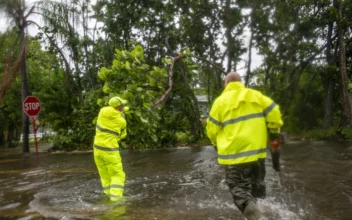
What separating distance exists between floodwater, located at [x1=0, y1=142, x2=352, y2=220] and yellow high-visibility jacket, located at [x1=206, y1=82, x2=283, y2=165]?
1.01 m

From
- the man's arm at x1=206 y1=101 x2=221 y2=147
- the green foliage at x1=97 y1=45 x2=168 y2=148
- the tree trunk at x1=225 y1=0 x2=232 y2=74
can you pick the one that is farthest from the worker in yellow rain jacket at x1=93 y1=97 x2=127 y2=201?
the tree trunk at x1=225 y1=0 x2=232 y2=74

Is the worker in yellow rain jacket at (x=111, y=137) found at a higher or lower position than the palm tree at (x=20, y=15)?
lower

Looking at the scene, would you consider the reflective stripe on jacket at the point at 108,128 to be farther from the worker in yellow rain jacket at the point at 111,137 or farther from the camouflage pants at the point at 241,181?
the camouflage pants at the point at 241,181

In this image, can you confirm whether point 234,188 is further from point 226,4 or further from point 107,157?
point 226,4

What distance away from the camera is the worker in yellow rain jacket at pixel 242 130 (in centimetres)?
449

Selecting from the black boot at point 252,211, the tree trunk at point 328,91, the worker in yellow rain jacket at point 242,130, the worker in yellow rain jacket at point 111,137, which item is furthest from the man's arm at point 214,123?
the tree trunk at point 328,91

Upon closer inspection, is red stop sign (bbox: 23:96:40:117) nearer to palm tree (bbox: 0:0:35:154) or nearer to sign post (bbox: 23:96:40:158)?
sign post (bbox: 23:96:40:158)

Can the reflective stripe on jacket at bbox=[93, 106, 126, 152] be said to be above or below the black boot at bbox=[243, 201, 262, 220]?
→ above

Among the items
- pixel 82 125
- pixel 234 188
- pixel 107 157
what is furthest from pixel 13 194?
pixel 82 125

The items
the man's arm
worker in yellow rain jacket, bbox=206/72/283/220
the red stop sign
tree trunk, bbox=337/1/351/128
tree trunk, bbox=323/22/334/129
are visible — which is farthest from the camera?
tree trunk, bbox=323/22/334/129

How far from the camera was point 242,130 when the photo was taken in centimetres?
450

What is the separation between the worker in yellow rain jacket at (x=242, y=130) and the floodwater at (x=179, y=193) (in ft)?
2.32

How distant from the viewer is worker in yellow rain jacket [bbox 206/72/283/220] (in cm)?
449

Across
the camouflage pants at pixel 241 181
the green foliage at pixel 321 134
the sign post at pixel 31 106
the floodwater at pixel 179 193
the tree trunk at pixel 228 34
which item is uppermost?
the tree trunk at pixel 228 34
